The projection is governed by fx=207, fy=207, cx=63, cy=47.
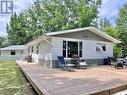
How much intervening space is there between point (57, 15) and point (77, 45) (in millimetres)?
19753

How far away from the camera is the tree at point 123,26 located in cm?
2936

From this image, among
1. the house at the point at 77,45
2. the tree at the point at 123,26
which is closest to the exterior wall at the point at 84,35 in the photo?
the house at the point at 77,45

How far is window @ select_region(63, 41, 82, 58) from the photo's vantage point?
16.2 meters

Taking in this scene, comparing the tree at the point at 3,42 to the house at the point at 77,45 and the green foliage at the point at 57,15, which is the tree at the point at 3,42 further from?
the house at the point at 77,45

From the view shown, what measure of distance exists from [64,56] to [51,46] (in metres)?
1.55

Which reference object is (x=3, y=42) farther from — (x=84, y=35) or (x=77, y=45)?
(x=77, y=45)

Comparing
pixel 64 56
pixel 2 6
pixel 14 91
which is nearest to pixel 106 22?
pixel 2 6

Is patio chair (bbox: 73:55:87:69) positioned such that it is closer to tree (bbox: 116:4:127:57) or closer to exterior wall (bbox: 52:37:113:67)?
exterior wall (bbox: 52:37:113:67)

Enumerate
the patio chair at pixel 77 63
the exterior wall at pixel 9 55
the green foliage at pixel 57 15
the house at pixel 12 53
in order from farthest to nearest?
1. the house at pixel 12 53
2. the exterior wall at pixel 9 55
3. the green foliage at pixel 57 15
4. the patio chair at pixel 77 63

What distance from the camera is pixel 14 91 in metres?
8.78

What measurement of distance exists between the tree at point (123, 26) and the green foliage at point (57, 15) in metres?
4.36

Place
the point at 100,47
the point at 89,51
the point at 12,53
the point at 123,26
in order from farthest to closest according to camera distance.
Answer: the point at 12,53
the point at 123,26
the point at 100,47
the point at 89,51

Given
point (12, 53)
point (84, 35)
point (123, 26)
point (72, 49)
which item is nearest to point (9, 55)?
point (12, 53)

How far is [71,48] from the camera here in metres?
16.6
